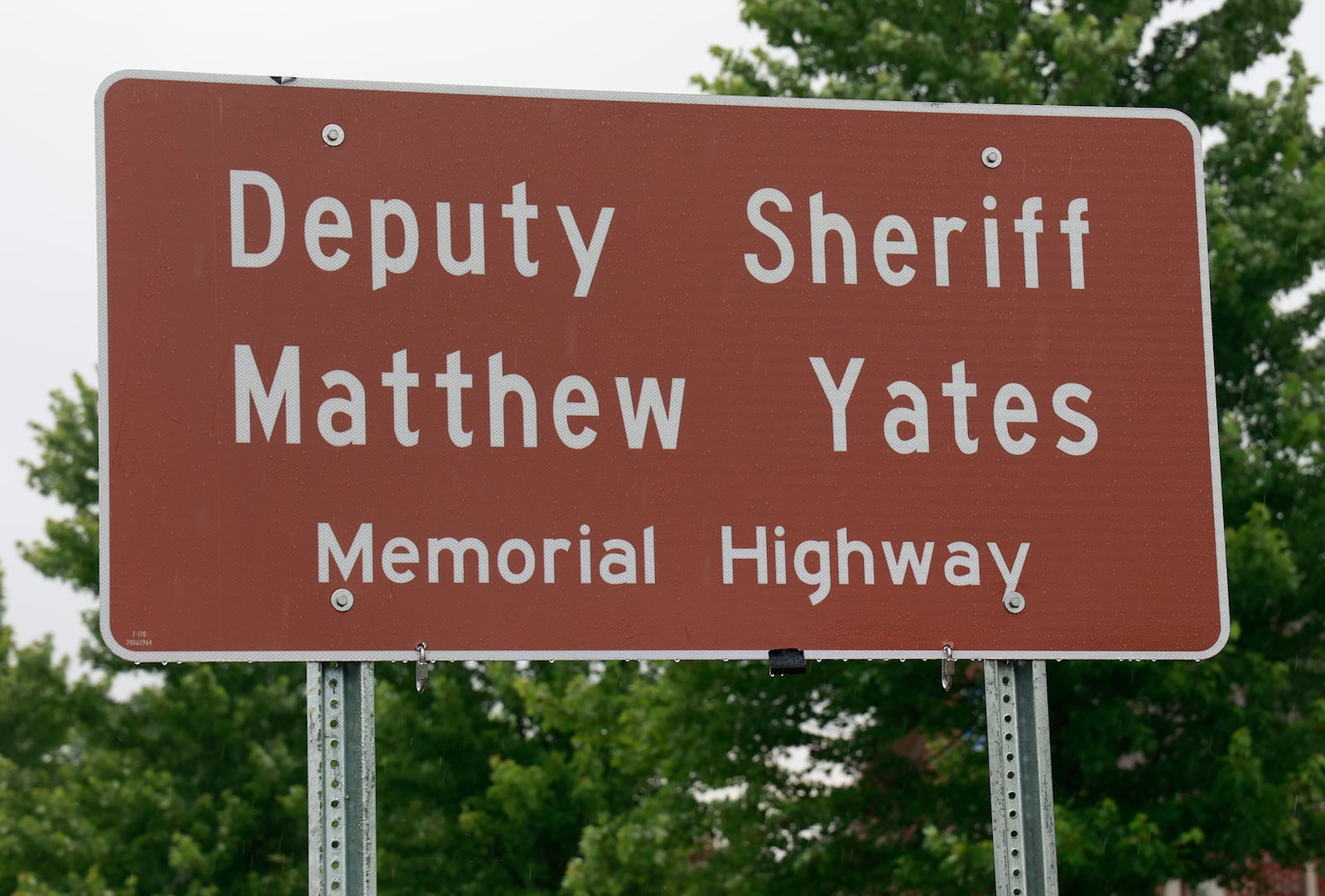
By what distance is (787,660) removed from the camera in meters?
2.99

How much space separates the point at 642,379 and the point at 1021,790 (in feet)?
3.23

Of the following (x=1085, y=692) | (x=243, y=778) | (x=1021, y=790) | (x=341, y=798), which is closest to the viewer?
(x=341, y=798)

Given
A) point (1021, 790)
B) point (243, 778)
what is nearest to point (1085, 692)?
point (1021, 790)

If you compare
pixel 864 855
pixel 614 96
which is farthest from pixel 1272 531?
pixel 614 96

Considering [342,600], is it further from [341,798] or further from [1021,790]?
[1021,790]

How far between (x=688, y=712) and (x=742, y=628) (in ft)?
40.8

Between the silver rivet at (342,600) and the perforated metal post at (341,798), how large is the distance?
0.15 meters

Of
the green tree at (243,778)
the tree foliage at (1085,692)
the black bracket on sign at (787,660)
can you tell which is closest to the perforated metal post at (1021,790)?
the black bracket on sign at (787,660)

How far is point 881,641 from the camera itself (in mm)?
3055

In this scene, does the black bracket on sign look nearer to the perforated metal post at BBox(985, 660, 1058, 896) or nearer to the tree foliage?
the perforated metal post at BBox(985, 660, 1058, 896)

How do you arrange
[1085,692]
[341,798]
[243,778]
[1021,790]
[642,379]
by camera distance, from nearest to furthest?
[341,798]
[1021,790]
[642,379]
[1085,692]
[243,778]

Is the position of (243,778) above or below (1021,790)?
above

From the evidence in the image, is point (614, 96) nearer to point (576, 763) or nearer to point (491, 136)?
point (491, 136)

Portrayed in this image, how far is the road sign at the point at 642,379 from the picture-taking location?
2.96 metres
